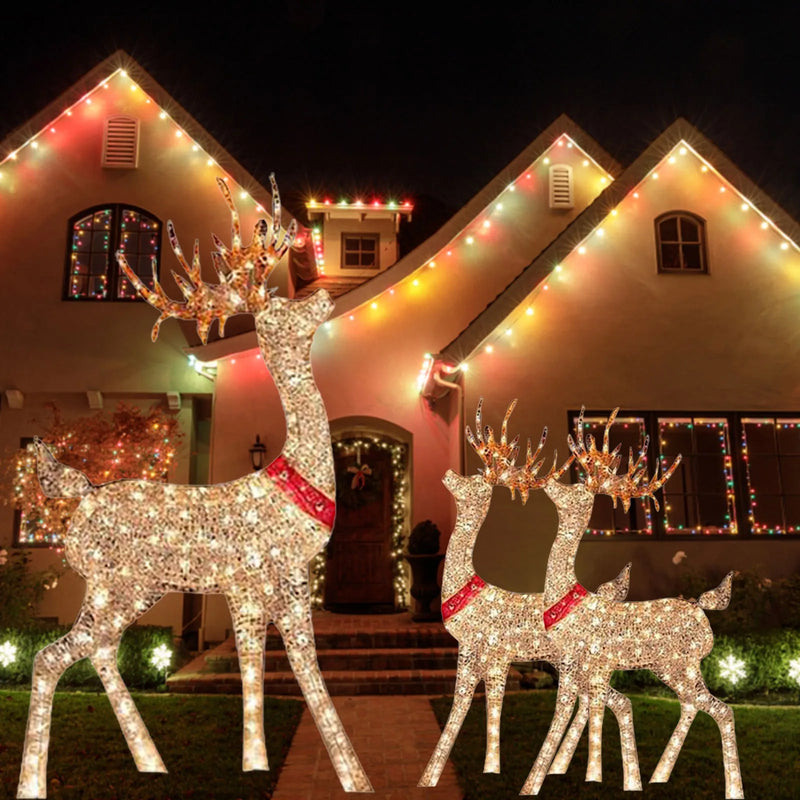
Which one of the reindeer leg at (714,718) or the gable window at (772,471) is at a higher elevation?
the gable window at (772,471)

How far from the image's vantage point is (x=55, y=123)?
12148 mm

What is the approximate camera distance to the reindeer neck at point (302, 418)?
390 cm

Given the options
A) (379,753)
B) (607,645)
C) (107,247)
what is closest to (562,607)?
(607,645)

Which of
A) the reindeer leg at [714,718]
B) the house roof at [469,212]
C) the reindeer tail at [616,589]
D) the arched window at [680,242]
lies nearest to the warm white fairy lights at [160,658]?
the house roof at [469,212]

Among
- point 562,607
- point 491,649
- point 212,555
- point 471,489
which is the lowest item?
point 491,649

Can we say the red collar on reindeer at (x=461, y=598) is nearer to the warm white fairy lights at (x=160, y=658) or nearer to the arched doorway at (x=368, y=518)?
the warm white fairy lights at (x=160, y=658)

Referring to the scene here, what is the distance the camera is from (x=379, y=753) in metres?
5.95

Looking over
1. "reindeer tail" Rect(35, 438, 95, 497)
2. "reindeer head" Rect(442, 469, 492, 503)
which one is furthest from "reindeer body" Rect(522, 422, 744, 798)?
"reindeer tail" Rect(35, 438, 95, 497)

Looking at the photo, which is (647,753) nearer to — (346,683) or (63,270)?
(346,683)

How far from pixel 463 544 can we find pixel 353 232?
33.5 feet

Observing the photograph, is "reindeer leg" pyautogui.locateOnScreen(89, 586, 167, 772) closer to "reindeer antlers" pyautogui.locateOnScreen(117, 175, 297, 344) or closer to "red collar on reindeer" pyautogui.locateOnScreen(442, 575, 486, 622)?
"reindeer antlers" pyautogui.locateOnScreen(117, 175, 297, 344)

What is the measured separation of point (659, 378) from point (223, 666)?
21.9 feet

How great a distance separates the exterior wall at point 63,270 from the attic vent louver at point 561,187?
4704 mm

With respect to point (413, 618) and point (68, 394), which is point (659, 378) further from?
point (68, 394)
